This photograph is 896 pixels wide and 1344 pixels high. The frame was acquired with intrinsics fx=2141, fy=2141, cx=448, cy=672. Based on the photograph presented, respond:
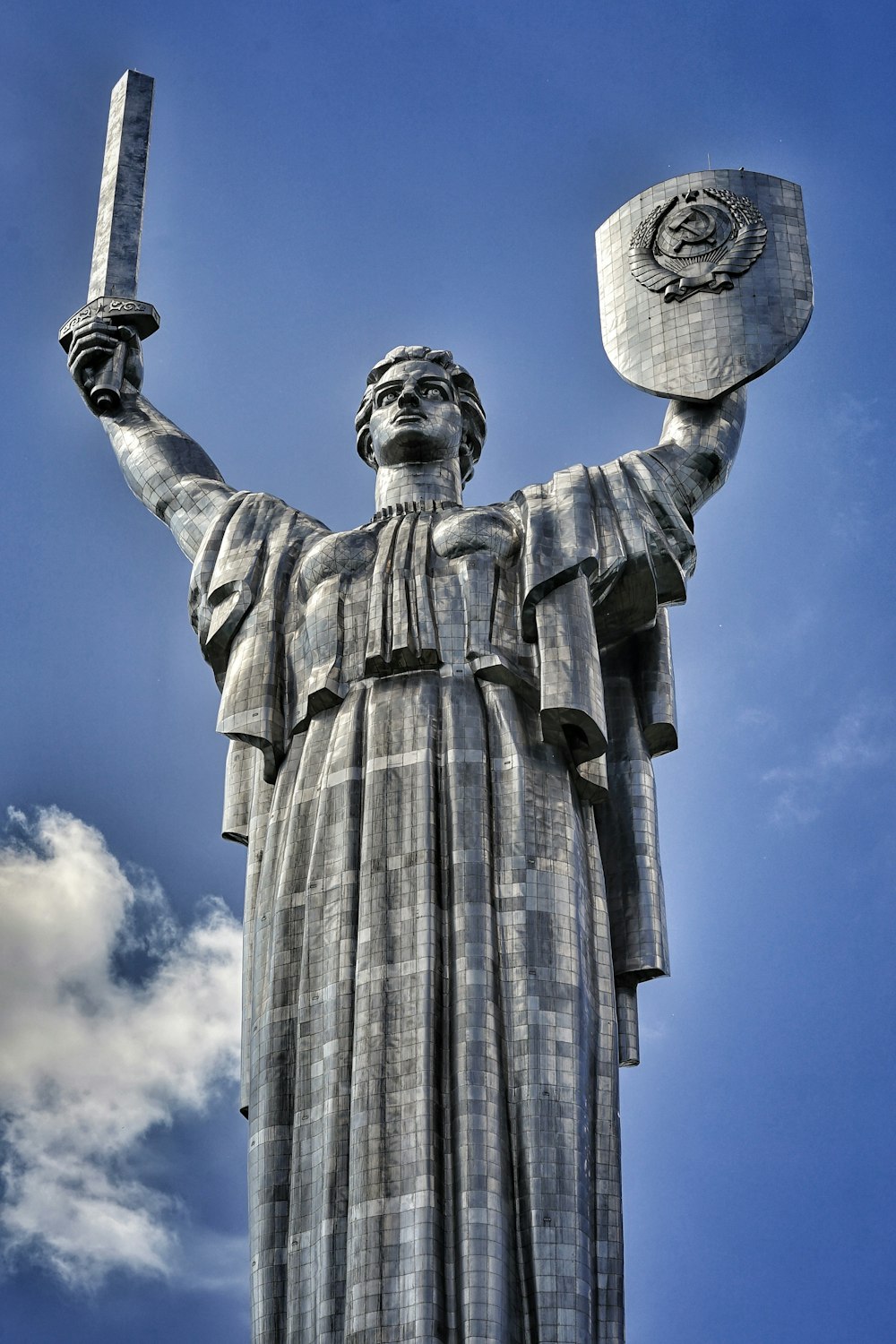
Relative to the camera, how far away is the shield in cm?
1186

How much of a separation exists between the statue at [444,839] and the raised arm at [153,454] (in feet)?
0.09

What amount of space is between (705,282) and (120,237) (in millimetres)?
3736

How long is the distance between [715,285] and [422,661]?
288 centimetres

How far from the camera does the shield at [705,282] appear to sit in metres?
11.9

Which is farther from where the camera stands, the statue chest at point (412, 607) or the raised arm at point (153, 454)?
the raised arm at point (153, 454)

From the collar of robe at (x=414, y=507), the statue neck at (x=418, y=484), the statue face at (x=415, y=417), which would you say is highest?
the statue face at (x=415, y=417)

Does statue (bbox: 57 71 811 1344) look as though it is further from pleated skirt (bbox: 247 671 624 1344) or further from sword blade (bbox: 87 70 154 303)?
sword blade (bbox: 87 70 154 303)

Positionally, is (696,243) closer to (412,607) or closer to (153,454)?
(412,607)

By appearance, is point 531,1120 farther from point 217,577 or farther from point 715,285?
point 715,285

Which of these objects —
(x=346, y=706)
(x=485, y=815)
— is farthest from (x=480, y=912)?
(x=346, y=706)

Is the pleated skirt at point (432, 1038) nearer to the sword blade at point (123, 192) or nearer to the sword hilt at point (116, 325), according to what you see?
the sword hilt at point (116, 325)

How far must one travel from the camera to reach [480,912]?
10156mm

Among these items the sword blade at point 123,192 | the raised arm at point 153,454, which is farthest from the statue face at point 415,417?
the sword blade at point 123,192

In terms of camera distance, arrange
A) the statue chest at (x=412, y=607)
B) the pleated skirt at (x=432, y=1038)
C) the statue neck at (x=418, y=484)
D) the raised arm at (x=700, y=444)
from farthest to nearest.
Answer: the statue neck at (x=418, y=484)
the raised arm at (x=700, y=444)
the statue chest at (x=412, y=607)
the pleated skirt at (x=432, y=1038)
